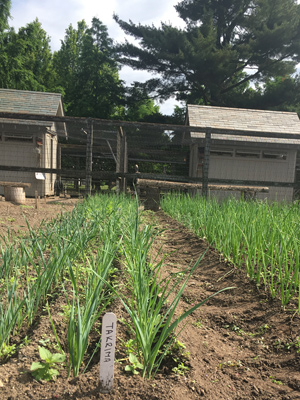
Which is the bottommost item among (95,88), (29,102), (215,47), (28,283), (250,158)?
(28,283)

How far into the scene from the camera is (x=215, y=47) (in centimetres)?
1905

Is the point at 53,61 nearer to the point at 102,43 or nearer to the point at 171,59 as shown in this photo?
the point at 102,43

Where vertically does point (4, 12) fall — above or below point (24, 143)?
above

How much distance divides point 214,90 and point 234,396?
64.2ft

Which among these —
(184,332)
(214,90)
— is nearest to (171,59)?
(214,90)

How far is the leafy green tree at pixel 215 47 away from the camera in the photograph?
712 inches

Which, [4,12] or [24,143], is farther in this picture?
[4,12]

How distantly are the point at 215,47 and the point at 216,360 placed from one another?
66.7ft

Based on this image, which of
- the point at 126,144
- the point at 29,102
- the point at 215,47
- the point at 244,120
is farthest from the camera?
the point at 215,47

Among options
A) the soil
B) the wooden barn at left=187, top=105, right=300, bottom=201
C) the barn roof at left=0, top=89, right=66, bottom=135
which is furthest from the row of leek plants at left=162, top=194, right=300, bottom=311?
the barn roof at left=0, top=89, right=66, bottom=135

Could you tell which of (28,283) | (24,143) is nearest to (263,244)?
(28,283)

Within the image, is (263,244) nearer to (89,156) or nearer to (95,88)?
(89,156)

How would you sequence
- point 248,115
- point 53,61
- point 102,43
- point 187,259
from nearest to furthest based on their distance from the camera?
point 187,259 < point 248,115 < point 102,43 < point 53,61

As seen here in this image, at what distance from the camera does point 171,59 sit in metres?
18.5
